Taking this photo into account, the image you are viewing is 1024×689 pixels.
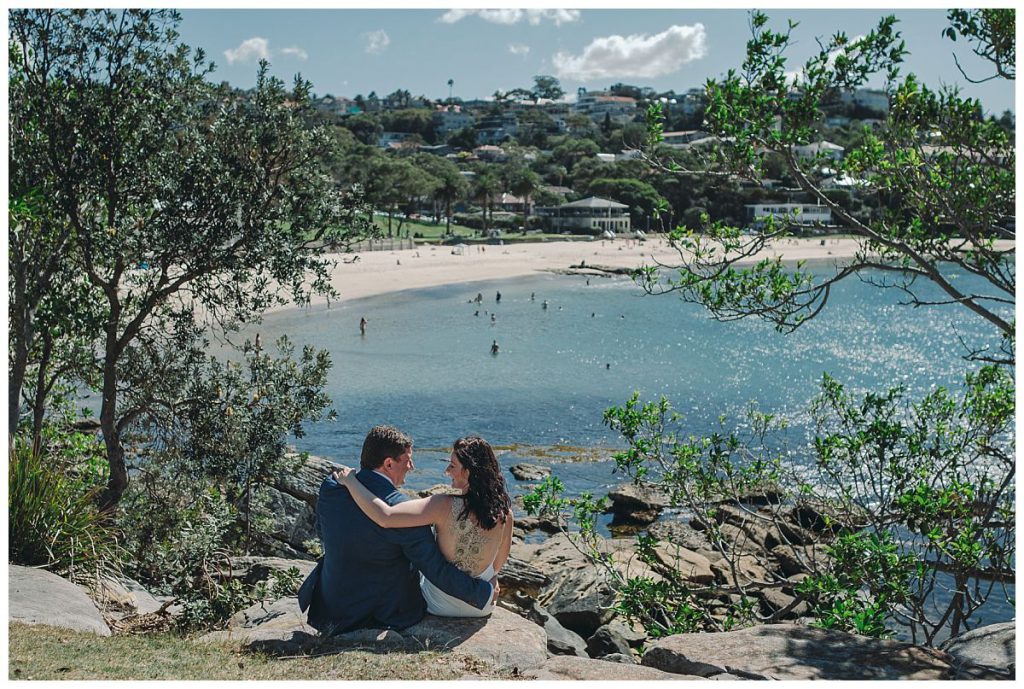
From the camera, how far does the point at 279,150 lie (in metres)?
9.98

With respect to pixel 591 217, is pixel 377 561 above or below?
below

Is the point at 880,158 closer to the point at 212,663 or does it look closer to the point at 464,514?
the point at 464,514

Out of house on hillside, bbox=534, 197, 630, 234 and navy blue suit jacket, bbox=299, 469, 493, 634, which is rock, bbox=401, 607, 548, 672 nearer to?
navy blue suit jacket, bbox=299, 469, 493, 634

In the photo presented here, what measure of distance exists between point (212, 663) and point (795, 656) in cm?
347

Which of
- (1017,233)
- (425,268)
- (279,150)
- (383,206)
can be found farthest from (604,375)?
(383,206)

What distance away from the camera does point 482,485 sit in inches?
232

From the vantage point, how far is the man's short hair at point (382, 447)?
19.3 ft

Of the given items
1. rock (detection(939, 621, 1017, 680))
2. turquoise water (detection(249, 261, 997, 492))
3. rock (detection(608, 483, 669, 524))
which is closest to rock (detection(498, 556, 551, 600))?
rock (detection(608, 483, 669, 524))

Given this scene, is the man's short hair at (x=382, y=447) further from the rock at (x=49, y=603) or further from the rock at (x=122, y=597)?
the rock at (x=122, y=597)

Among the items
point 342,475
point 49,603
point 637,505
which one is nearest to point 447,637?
point 342,475

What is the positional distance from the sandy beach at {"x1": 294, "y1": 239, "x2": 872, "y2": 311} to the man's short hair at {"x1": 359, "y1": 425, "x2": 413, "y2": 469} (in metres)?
49.9

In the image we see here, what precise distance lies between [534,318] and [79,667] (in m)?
47.1

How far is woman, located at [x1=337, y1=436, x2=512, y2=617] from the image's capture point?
5.81 m

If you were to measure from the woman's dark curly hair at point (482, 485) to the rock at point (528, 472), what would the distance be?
16144 mm
